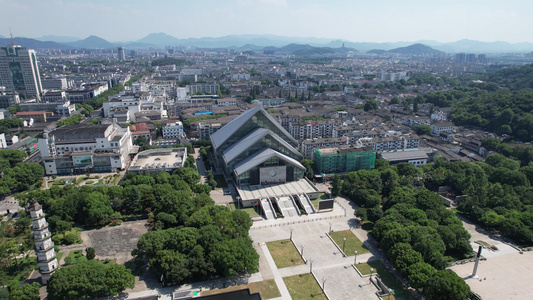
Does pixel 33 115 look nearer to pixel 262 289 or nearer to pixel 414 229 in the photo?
pixel 262 289

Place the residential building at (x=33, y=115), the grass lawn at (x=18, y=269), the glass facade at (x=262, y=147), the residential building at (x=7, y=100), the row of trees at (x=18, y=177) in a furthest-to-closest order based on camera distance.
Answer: the residential building at (x=7, y=100), the residential building at (x=33, y=115), the glass facade at (x=262, y=147), the row of trees at (x=18, y=177), the grass lawn at (x=18, y=269)

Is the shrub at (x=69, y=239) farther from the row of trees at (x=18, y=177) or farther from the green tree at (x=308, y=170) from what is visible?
the green tree at (x=308, y=170)

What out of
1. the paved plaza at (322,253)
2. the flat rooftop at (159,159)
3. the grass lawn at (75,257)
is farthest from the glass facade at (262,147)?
the grass lawn at (75,257)

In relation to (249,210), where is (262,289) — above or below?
above

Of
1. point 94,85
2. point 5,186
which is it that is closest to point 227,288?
point 5,186

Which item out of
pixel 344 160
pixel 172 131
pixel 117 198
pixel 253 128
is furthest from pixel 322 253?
pixel 172 131

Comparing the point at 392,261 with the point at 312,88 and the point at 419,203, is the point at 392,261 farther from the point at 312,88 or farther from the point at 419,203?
the point at 312,88
